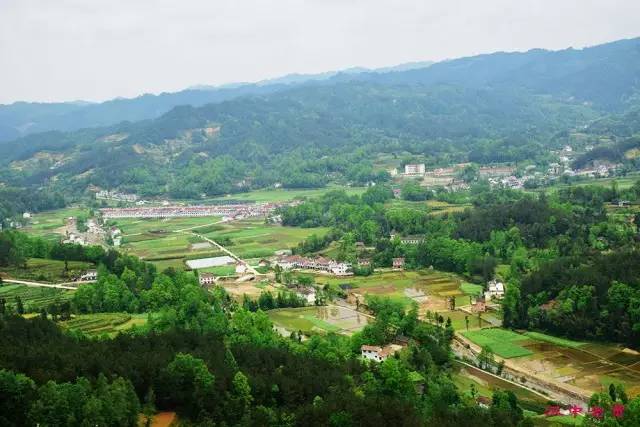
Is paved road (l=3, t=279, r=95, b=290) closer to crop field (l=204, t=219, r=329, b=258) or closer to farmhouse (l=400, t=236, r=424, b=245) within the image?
crop field (l=204, t=219, r=329, b=258)

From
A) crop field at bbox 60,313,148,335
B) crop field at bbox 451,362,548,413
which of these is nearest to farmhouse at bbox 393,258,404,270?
crop field at bbox 60,313,148,335

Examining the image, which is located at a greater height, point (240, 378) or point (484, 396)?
point (240, 378)

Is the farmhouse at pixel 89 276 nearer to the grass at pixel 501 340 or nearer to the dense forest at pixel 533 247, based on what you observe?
the dense forest at pixel 533 247

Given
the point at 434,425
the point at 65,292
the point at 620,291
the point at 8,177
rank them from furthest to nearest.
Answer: the point at 8,177
the point at 65,292
the point at 620,291
the point at 434,425

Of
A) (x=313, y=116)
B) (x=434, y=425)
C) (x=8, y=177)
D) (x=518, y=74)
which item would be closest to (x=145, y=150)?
(x=8, y=177)

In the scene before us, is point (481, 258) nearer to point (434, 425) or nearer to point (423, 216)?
point (423, 216)
